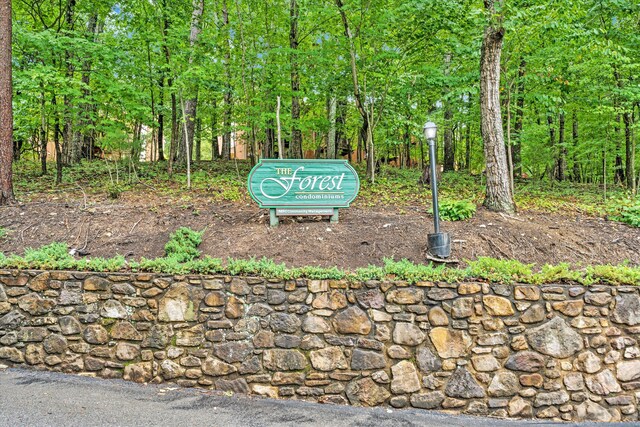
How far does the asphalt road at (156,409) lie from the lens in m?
2.80

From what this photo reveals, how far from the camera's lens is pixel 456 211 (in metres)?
5.55

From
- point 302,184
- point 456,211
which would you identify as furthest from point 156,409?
point 456,211

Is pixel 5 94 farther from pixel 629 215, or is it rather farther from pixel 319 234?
pixel 629 215

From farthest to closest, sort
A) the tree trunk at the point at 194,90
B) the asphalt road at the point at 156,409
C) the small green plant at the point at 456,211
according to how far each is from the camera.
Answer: the tree trunk at the point at 194,90
the small green plant at the point at 456,211
the asphalt road at the point at 156,409

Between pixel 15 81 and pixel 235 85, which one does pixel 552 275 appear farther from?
pixel 15 81

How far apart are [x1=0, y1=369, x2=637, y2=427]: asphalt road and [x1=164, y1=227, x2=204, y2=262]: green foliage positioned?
4.86 feet

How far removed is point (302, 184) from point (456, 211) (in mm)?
2426

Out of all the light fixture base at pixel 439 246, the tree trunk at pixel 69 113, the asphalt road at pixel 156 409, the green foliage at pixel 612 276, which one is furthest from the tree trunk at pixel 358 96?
the asphalt road at pixel 156 409

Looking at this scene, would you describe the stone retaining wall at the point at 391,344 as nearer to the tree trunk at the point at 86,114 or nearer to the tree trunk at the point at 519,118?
the tree trunk at the point at 86,114

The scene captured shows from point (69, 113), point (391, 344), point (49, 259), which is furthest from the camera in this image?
point (69, 113)

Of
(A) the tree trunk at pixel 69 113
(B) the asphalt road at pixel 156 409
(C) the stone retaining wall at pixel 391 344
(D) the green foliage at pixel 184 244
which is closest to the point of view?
(B) the asphalt road at pixel 156 409

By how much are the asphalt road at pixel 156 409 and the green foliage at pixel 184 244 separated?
1.48m

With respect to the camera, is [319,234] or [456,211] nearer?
[319,234]

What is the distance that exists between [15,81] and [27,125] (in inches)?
128
